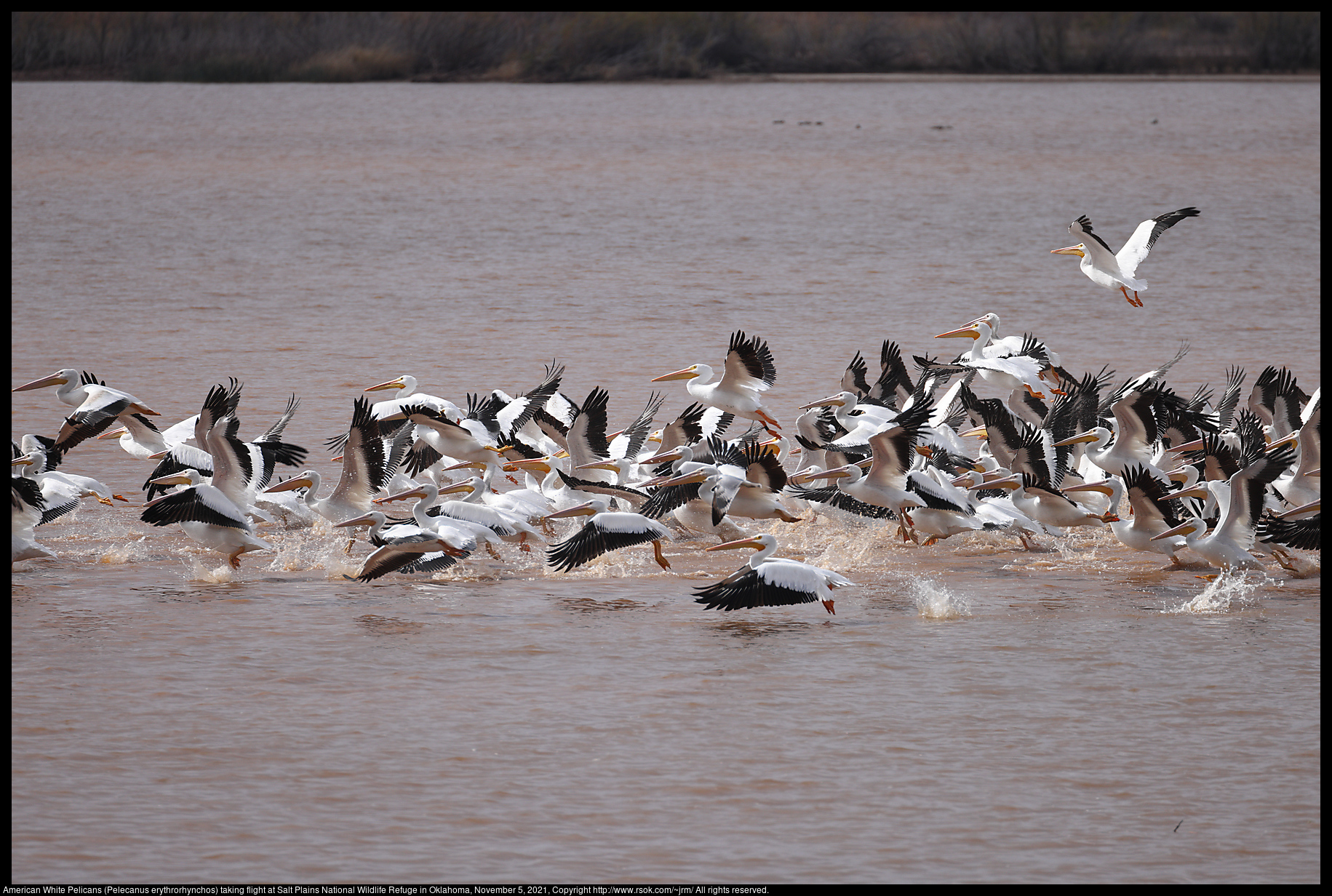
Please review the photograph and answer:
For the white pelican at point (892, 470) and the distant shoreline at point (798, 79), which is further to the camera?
the distant shoreline at point (798, 79)

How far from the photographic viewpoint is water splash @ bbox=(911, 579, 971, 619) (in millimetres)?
6262

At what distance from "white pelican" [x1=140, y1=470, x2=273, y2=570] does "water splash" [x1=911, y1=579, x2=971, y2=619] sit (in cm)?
252

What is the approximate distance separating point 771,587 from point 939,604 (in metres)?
0.65

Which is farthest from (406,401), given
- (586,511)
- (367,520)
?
(586,511)

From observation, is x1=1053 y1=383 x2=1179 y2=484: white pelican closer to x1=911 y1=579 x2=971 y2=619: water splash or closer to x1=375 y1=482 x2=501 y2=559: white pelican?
x1=911 y1=579 x2=971 y2=619: water splash

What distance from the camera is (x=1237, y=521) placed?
648 centimetres

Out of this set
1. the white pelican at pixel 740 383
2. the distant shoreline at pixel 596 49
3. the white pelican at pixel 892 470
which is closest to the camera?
the white pelican at pixel 892 470

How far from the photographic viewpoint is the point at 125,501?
7.54 m

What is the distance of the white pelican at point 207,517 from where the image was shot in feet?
21.7

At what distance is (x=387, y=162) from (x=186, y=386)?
618 inches

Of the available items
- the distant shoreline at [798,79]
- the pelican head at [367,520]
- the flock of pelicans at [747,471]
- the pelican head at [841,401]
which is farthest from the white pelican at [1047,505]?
the distant shoreline at [798,79]

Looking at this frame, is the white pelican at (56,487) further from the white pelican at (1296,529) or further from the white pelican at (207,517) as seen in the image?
the white pelican at (1296,529)

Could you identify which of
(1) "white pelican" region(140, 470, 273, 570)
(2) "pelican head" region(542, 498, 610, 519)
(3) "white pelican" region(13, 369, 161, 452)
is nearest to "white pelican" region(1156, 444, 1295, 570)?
(2) "pelican head" region(542, 498, 610, 519)

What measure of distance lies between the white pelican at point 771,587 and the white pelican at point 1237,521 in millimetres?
1410
